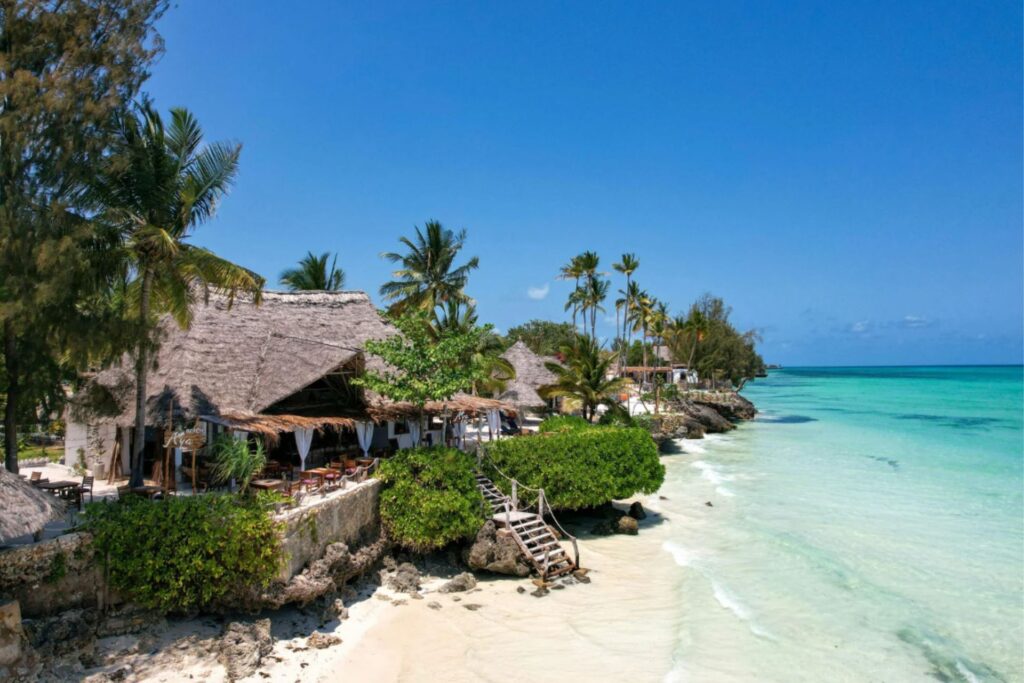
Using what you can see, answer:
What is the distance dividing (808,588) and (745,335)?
6102 cm

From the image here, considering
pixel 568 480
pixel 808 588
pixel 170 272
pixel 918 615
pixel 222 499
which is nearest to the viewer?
pixel 222 499

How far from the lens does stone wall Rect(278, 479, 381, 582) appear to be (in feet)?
38.4

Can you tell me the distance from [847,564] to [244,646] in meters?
15.9

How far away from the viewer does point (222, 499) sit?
11.1 metres

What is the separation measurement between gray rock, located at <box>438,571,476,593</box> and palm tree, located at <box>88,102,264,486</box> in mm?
6937

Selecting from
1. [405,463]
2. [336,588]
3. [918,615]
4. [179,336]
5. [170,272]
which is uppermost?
[170,272]

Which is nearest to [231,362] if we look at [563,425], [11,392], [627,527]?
[11,392]

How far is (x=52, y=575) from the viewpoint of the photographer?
31.4ft

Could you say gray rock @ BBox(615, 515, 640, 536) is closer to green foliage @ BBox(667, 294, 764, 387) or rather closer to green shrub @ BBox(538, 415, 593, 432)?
green shrub @ BBox(538, 415, 593, 432)

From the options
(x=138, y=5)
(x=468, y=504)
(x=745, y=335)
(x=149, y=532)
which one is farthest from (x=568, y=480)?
(x=745, y=335)

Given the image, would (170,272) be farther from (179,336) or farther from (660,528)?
(660,528)

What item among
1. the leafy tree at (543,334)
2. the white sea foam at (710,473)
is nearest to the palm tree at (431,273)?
the white sea foam at (710,473)

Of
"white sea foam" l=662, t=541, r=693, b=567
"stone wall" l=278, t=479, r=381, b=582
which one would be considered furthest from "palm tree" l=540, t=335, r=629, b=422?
"stone wall" l=278, t=479, r=381, b=582

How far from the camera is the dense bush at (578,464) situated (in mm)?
16969
